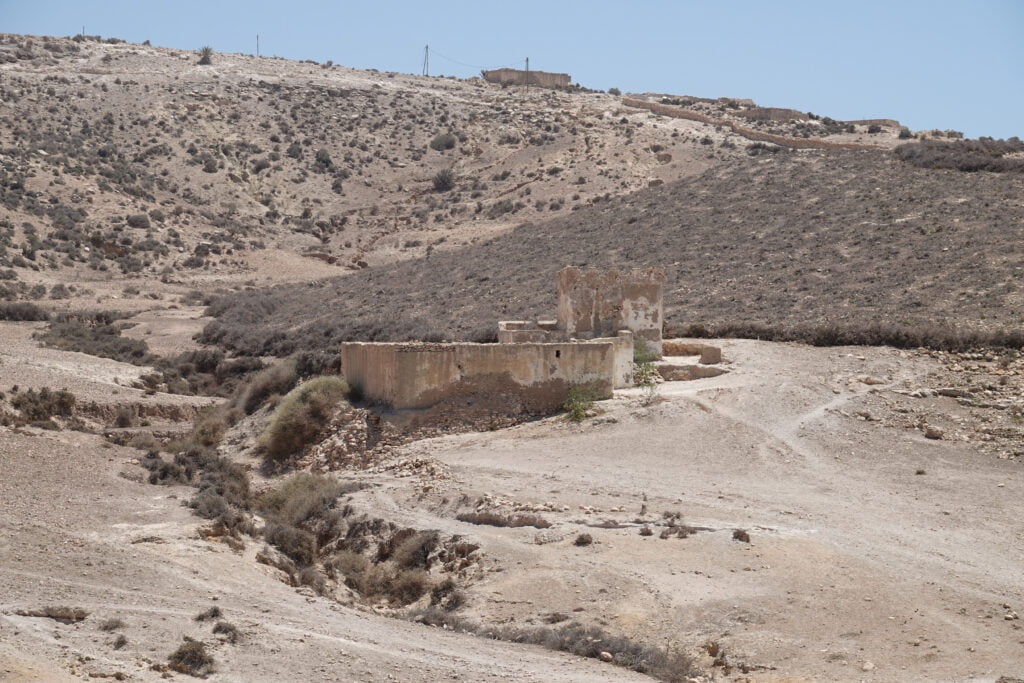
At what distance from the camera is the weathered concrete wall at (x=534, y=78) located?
275 ft

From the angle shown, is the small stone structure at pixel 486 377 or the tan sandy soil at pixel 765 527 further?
the small stone structure at pixel 486 377

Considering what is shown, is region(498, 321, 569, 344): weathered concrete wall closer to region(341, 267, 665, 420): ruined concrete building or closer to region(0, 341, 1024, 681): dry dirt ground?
region(341, 267, 665, 420): ruined concrete building

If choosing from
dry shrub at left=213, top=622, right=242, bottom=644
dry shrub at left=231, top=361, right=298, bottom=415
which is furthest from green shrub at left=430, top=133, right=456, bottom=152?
dry shrub at left=213, top=622, right=242, bottom=644

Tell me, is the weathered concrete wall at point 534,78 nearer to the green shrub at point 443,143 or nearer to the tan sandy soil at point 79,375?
the green shrub at point 443,143

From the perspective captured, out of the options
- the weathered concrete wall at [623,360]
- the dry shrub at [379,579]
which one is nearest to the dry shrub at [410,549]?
the dry shrub at [379,579]

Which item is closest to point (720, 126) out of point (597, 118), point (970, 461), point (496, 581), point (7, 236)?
point (597, 118)

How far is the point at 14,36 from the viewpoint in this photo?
76.6 m

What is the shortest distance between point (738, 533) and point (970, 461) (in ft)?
18.3

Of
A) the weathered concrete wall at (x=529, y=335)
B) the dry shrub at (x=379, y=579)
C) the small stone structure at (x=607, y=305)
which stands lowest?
the dry shrub at (x=379, y=579)

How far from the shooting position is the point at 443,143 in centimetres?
6881

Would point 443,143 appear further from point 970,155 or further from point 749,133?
point 970,155

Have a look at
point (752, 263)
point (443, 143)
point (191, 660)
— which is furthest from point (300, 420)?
point (443, 143)

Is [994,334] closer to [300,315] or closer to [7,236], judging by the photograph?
[300,315]

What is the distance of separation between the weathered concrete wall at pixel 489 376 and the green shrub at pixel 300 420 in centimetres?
107
